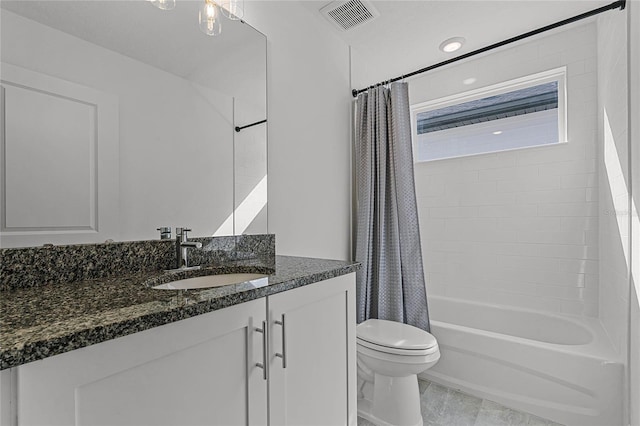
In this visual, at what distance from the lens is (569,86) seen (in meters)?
2.27

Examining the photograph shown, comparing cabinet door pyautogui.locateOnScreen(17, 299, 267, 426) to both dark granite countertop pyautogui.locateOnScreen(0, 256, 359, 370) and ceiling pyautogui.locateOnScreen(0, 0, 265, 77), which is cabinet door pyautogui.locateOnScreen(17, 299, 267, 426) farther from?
ceiling pyautogui.locateOnScreen(0, 0, 265, 77)

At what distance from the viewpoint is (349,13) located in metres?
1.92

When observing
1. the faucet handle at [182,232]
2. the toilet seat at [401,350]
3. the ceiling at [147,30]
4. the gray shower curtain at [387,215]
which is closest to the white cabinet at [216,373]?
the toilet seat at [401,350]

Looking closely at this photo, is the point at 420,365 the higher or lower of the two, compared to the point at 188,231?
lower

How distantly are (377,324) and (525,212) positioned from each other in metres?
1.46

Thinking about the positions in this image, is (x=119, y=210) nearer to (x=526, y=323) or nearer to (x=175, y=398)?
(x=175, y=398)

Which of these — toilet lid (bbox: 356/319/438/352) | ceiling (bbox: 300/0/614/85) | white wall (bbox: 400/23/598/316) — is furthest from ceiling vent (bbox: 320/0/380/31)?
toilet lid (bbox: 356/319/438/352)

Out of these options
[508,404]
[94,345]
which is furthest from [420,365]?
[94,345]

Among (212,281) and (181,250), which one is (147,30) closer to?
(181,250)

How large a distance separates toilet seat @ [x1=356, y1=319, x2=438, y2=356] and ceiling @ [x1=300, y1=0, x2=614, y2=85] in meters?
1.75

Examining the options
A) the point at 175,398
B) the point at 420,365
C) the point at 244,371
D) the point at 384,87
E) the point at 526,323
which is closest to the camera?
the point at 175,398

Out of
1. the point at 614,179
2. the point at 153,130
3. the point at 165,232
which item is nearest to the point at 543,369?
the point at 614,179

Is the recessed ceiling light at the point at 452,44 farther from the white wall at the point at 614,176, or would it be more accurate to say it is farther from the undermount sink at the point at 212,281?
the undermount sink at the point at 212,281

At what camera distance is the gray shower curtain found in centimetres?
208
